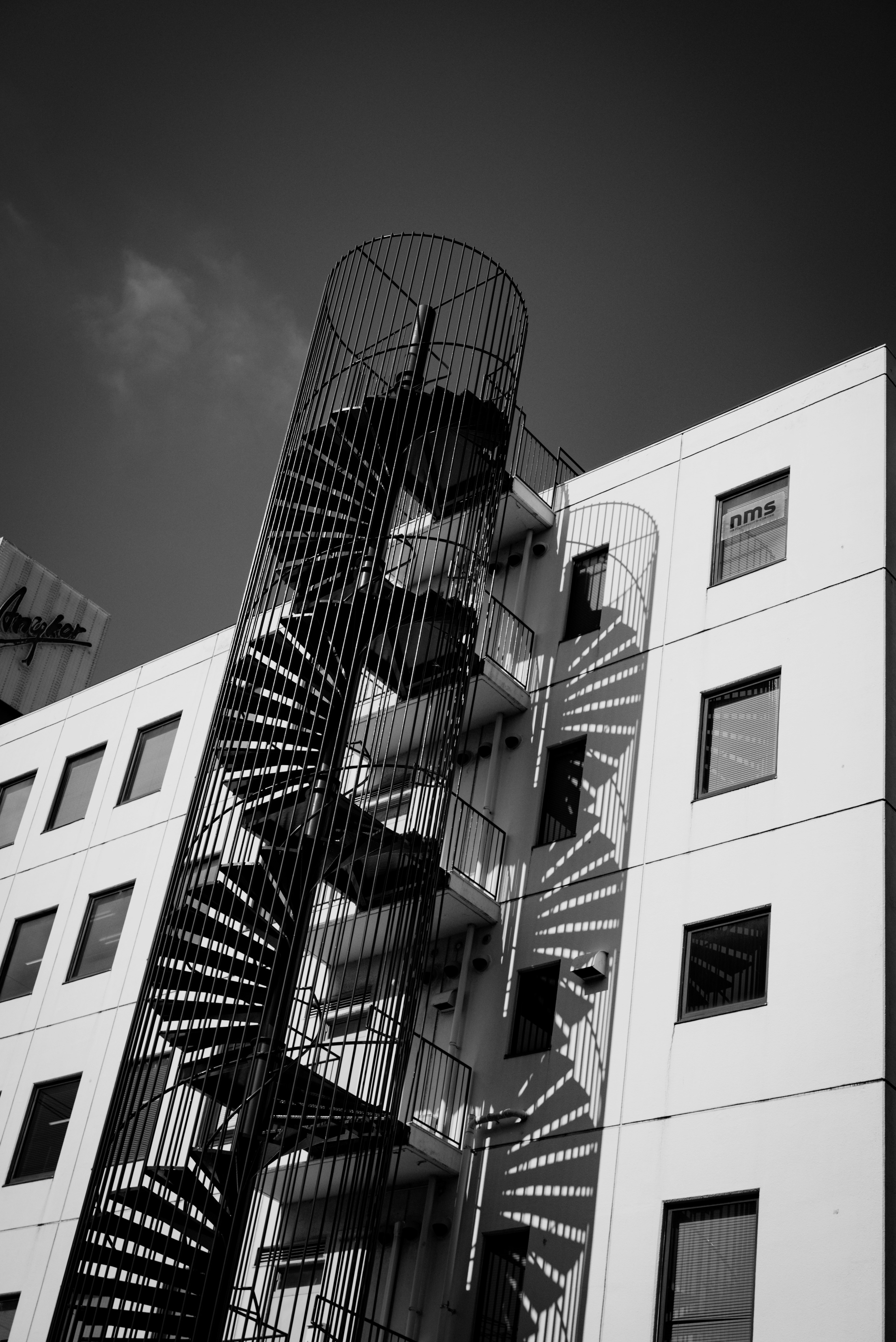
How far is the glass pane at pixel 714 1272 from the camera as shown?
13.3 m

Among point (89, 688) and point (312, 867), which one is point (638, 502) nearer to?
point (312, 867)

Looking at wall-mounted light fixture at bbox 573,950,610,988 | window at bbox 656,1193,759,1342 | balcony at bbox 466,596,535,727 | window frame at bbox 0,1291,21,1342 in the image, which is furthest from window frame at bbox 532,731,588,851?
window frame at bbox 0,1291,21,1342

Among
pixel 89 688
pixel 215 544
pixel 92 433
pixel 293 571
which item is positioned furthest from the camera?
pixel 92 433

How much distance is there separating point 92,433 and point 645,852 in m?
57.0

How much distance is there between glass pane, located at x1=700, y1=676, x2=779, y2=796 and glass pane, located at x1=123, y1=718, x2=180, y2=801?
975cm

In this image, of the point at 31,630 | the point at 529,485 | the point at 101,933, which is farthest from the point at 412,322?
the point at 31,630

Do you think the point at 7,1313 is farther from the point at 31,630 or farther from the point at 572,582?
the point at 31,630

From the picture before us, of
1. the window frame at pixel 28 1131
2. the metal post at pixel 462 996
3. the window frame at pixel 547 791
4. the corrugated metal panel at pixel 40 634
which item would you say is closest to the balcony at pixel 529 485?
the window frame at pixel 547 791

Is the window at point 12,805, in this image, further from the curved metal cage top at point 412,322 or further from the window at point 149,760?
the curved metal cage top at point 412,322

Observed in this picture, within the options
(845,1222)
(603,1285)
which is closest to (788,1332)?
(845,1222)

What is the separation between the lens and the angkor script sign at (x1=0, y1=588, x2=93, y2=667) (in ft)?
144

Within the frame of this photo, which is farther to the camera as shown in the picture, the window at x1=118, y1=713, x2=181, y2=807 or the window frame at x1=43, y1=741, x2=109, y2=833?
the window frame at x1=43, y1=741, x2=109, y2=833

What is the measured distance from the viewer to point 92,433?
6956 cm

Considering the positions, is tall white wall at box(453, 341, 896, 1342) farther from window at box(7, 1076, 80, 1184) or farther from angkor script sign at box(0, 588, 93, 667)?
angkor script sign at box(0, 588, 93, 667)
